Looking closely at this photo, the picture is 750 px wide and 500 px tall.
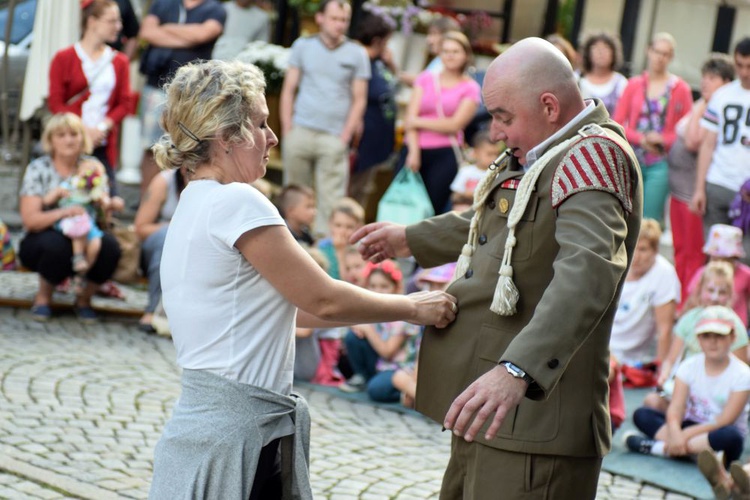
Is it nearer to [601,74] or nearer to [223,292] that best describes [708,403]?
[601,74]

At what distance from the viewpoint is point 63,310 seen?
27.7ft

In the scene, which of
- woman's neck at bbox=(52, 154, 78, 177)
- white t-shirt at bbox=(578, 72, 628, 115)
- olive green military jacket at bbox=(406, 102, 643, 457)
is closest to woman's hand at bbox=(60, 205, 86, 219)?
woman's neck at bbox=(52, 154, 78, 177)

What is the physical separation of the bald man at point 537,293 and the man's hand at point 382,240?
1.18ft

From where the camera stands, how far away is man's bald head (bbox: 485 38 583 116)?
→ 316 cm

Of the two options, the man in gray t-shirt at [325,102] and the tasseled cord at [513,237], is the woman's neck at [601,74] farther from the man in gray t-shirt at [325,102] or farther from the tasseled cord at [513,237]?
the tasseled cord at [513,237]

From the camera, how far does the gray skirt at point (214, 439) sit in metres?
3.09

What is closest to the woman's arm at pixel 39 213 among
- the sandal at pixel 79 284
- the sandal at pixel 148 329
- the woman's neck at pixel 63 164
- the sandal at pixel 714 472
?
the woman's neck at pixel 63 164

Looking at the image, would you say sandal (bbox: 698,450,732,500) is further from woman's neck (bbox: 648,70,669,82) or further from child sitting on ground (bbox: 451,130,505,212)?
woman's neck (bbox: 648,70,669,82)

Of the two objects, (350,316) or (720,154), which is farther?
(720,154)

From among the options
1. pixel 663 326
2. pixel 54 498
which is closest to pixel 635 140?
→ pixel 663 326

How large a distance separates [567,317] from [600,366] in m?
0.42

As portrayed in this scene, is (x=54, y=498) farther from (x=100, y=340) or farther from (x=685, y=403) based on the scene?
(x=685, y=403)

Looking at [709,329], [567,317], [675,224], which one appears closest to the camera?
[567,317]

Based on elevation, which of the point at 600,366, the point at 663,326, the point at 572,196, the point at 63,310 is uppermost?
the point at 572,196
